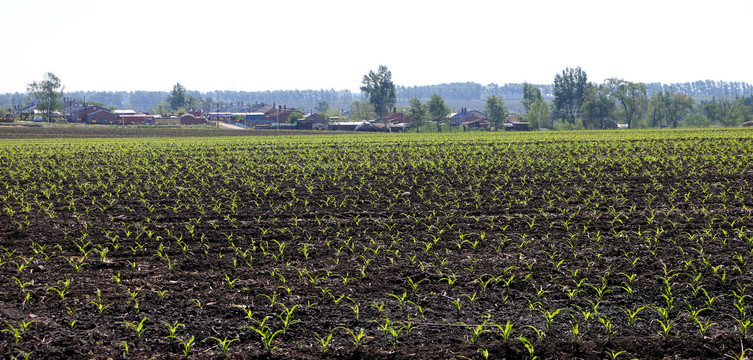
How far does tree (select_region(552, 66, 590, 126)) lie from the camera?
125688 mm

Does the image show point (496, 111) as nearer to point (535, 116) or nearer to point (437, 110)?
point (535, 116)

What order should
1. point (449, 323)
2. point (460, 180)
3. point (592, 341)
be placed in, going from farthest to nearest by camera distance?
point (460, 180) < point (449, 323) < point (592, 341)

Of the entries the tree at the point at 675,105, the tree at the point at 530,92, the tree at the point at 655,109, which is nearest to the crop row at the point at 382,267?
the tree at the point at 655,109

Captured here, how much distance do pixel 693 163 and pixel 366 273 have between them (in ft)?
58.0

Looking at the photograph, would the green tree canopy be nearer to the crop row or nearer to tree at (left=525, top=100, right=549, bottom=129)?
tree at (left=525, top=100, right=549, bottom=129)

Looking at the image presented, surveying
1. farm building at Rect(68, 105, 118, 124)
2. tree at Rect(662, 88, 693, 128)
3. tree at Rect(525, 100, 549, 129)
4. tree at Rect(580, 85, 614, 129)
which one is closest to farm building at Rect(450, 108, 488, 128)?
tree at Rect(525, 100, 549, 129)

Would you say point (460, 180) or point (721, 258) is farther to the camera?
point (460, 180)

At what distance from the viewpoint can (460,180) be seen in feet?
56.3

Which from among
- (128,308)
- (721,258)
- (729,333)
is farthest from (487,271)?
(128,308)

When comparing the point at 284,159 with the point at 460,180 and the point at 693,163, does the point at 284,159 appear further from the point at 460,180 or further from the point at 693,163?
the point at 693,163

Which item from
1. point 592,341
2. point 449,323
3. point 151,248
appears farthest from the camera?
point 151,248

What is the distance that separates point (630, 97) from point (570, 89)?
12.6m

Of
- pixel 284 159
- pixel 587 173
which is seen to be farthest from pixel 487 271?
pixel 284 159

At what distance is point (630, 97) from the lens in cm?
12050
